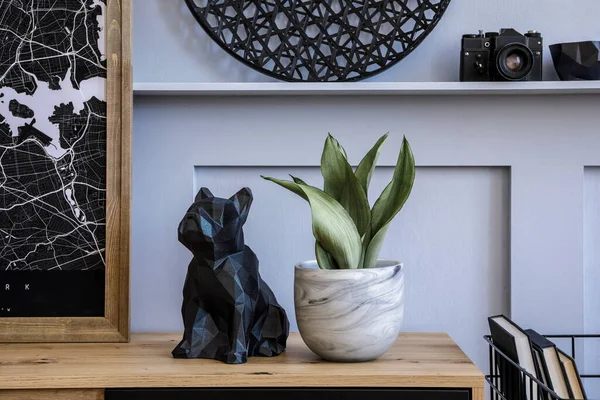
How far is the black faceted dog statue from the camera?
31.0 inches

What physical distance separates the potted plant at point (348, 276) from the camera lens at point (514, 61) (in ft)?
0.74

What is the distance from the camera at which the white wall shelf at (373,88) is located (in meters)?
0.94

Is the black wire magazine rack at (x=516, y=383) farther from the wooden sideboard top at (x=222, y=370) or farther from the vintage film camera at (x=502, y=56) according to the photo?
the vintage film camera at (x=502, y=56)

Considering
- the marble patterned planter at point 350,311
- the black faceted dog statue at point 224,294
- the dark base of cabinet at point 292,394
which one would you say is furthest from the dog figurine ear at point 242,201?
the dark base of cabinet at point 292,394

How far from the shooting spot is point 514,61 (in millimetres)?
932

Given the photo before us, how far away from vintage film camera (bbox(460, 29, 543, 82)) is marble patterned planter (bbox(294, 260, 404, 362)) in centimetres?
33

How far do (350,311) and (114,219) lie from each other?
0.37m

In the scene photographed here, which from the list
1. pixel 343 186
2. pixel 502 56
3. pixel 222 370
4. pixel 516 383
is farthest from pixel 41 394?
pixel 502 56

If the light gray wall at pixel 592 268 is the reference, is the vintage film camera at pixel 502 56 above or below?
above

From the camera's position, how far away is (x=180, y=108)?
1.01m

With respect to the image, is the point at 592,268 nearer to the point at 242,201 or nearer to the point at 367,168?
the point at 367,168

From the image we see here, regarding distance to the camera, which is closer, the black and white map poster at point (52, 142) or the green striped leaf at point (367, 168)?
the green striped leaf at point (367, 168)

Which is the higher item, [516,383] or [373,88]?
[373,88]

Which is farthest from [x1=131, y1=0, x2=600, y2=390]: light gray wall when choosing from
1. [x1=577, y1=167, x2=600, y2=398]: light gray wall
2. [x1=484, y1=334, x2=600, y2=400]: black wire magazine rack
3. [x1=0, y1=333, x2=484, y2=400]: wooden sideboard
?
[x1=0, y1=333, x2=484, y2=400]: wooden sideboard
